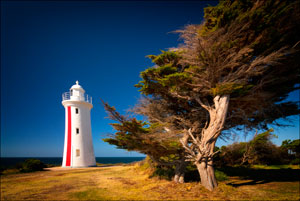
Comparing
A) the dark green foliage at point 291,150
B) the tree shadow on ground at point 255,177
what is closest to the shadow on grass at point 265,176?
the tree shadow on ground at point 255,177

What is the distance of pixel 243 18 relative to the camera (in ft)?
18.7

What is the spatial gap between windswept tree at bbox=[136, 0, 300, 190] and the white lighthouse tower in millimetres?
12569

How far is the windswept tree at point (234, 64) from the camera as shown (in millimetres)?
5699

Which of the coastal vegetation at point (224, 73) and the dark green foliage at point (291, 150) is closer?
the coastal vegetation at point (224, 73)

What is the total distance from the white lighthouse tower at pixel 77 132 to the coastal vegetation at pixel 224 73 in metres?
11.2

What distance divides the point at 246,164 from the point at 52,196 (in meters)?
15.1

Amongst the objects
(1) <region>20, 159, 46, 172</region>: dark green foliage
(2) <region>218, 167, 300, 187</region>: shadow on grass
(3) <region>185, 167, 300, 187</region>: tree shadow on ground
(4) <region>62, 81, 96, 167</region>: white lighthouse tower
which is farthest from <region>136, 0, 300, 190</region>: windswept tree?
(1) <region>20, 159, 46, 172</region>: dark green foliage

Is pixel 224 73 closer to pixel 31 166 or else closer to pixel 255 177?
pixel 255 177

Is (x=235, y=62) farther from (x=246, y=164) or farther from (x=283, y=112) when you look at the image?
(x=246, y=164)

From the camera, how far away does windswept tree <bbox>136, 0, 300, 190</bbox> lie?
18.7ft

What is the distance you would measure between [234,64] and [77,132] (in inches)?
658

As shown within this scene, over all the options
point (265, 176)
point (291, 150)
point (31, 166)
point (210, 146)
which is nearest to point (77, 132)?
point (31, 166)

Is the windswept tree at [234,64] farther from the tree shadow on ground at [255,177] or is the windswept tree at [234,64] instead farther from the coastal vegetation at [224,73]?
the tree shadow on ground at [255,177]

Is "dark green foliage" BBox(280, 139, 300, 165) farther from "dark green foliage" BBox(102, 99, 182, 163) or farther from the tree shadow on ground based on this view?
"dark green foliage" BBox(102, 99, 182, 163)
